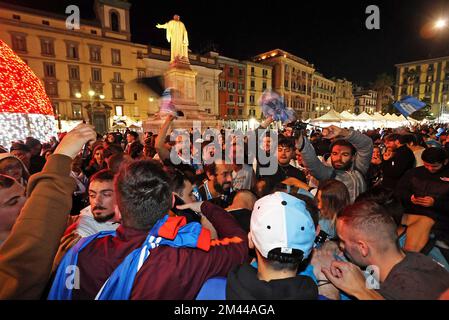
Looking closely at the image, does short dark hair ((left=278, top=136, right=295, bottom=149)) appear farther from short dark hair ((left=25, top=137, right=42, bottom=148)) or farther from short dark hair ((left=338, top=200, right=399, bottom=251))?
short dark hair ((left=25, top=137, right=42, bottom=148))

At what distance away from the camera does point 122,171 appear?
173cm

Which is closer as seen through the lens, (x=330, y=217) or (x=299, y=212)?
(x=299, y=212)

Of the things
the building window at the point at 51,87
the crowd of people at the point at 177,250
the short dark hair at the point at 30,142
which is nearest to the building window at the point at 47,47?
the building window at the point at 51,87

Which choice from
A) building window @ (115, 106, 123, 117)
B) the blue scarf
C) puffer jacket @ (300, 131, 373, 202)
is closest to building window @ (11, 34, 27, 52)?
building window @ (115, 106, 123, 117)

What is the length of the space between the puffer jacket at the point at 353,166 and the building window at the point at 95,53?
141ft

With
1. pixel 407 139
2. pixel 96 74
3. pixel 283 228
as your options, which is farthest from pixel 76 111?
pixel 283 228

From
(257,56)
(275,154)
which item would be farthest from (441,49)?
(275,154)

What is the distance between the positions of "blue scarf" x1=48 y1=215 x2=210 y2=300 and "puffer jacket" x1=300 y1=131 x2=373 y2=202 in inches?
105

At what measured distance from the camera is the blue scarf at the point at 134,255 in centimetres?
132

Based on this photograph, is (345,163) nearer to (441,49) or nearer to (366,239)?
(366,239)

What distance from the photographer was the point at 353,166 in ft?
12.5

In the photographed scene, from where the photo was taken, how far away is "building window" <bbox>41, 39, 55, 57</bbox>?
3412 cm

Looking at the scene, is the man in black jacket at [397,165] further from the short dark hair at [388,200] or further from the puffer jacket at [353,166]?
the short dark hair at [388,200]
